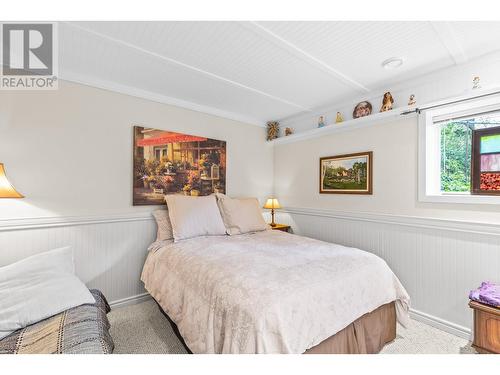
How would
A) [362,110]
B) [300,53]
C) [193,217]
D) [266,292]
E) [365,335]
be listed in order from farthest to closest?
[362,110]
[193,217]
[300,53]
[365,335]
[266,292]

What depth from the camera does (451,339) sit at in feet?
6.37

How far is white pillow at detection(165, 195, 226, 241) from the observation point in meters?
2.39

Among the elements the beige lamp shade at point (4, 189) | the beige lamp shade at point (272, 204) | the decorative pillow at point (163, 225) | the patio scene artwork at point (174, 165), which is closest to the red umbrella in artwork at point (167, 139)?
the patio scene artwork at point (174, 165)

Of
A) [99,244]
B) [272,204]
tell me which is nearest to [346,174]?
[272,204]

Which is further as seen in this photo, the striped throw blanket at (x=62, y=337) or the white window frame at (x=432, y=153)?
the white window frame at (x=432, y=153)

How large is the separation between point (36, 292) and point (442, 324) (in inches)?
124

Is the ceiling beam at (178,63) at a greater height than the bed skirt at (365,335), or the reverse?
the ceiling beam at (178,63)

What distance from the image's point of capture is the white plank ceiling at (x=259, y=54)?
158 cm

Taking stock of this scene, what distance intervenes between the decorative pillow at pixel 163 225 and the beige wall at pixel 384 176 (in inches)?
74.6

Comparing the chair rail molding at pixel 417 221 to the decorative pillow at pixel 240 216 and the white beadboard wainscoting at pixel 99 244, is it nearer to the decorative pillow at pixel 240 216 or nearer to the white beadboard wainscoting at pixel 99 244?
the decorative pillow at pixel 240 216

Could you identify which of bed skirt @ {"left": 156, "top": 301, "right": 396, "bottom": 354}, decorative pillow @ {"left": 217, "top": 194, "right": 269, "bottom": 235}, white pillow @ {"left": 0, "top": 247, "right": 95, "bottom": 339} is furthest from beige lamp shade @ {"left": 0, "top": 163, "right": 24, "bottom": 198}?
decorative pillow @ {"left": 217, "top": 194, "right": 269, "bottom": 235}

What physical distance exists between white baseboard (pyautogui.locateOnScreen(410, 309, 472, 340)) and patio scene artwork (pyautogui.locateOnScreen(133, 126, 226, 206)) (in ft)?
8.40

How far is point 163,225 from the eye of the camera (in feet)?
8.29

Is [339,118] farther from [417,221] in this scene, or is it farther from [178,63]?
[178,63]
